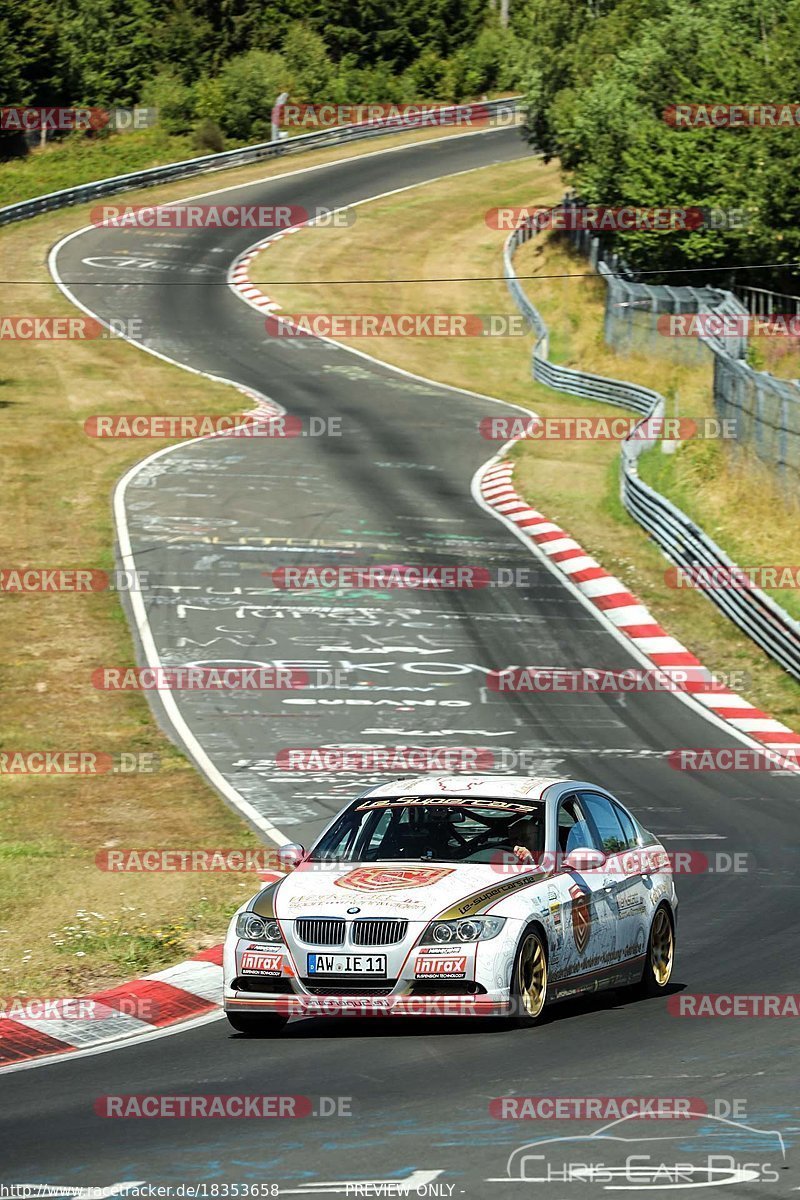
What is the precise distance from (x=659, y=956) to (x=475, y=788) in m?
1.78

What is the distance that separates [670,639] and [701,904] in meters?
13.9

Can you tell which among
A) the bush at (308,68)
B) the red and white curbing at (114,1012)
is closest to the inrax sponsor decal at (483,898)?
the red and white curbing at (114,1012)

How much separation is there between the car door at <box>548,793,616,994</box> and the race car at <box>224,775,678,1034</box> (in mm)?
12

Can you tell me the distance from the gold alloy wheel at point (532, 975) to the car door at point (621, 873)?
3.56ft

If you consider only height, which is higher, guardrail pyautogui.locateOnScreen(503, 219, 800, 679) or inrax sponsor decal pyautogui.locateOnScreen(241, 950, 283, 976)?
inrax sponsor decal pyautogui.locateOnScreen(241, 950, 283, 976)

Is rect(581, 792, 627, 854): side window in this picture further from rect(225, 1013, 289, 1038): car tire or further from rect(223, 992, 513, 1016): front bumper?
rect(225, 1013, 289, 1038): car tire

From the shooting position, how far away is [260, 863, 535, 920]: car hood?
1072cm

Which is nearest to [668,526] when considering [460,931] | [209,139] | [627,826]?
[627,826]

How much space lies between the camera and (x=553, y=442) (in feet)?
146

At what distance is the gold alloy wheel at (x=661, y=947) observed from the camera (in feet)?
40.6

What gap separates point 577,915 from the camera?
11.4 meters

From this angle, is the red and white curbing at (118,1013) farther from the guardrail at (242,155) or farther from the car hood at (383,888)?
the guardrail at (242,155)

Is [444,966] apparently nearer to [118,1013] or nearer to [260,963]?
[260,963]

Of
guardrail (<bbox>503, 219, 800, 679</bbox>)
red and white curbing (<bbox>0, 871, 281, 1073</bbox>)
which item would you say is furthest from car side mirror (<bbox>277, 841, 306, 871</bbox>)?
guardrail (<bbox>503, 219, 800, 679</bbox>)
